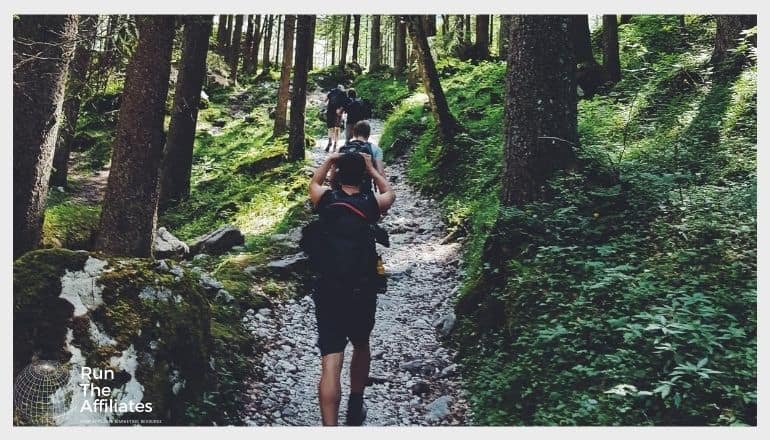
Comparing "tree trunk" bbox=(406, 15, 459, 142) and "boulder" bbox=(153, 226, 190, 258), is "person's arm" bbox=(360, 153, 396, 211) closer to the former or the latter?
"boulder" bbox=(153, 226, 190, 258)

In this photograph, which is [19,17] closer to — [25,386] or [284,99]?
[25,386]

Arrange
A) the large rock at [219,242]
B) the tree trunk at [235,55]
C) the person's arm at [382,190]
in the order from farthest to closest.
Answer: the tree trunk at [235,55], the large rock at [219,242], the person's arm at [382,190]

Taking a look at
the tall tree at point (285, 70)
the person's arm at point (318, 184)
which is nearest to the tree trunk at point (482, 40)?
the tall tree at point (285, 70)

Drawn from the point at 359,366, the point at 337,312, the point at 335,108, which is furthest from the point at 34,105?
the point at 335,108

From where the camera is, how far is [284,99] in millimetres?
19844

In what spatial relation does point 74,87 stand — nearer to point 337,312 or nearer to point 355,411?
point 337,312

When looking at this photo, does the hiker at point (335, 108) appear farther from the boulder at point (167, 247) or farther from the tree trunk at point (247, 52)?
the tree trunk at point (247, 52)

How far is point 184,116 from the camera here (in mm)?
14359

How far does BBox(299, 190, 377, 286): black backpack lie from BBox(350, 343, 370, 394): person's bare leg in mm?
644

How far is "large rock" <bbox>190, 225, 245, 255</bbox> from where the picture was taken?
10820 mm

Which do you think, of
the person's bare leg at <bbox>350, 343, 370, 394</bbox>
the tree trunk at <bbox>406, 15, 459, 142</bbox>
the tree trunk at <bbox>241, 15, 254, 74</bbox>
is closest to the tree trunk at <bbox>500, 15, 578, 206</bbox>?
the person's bare leg at <bbox>350, 343, 370, 394</bbox>

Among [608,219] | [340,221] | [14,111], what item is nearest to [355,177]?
[340,221]

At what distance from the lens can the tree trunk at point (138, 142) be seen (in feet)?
23.6

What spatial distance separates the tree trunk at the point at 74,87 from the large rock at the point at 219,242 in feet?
11.3
